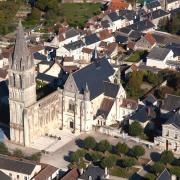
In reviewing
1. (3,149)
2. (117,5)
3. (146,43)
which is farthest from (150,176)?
(117,5)

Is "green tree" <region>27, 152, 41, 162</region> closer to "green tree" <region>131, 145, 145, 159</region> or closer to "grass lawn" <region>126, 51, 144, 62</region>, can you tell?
"green tree" <region>131, 145, 145, 159</region>

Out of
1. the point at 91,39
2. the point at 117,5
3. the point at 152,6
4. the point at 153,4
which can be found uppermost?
the point at 153,4

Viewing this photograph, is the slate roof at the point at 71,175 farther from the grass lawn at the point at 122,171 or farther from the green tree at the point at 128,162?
the green tree at the point at 128,162

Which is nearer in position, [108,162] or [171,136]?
[108,162]

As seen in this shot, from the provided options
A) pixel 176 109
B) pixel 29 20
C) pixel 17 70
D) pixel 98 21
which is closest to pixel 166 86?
pixel 176 109

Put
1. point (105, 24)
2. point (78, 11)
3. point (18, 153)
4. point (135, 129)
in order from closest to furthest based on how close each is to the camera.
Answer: point (18, 153) < point (135, 129) < point (105, 24) < point (78, 11)

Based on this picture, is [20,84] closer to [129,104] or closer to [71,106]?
[71,106]

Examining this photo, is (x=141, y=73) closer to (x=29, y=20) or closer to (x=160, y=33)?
(x=160, y=33)

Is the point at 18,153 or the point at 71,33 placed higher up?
the point at 71,33
